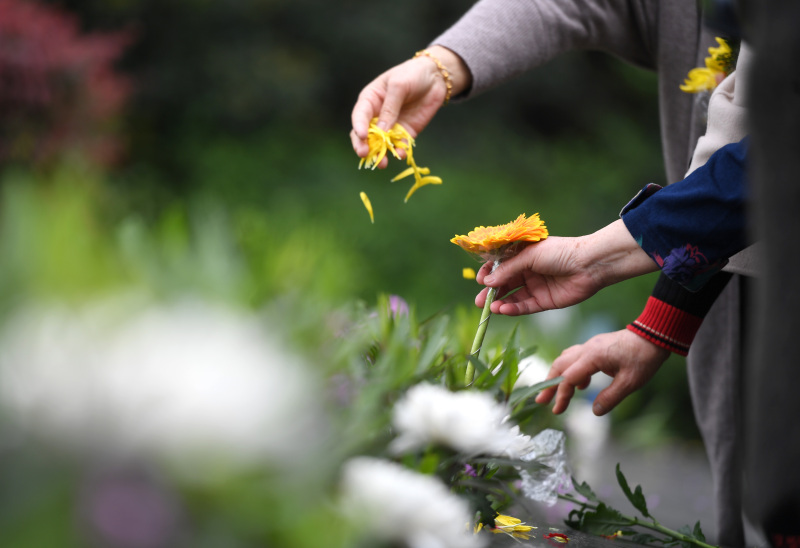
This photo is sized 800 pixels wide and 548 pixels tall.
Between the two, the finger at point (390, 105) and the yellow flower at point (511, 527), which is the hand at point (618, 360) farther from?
the finger at point (390, 105)

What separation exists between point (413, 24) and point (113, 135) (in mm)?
3451

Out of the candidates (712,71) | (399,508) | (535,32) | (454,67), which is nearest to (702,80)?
(712,71)

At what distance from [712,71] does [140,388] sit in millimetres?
1176

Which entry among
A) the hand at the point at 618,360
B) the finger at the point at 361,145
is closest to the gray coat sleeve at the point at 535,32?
the finger at the point at 361,145

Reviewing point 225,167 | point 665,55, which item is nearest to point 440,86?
point 665,55

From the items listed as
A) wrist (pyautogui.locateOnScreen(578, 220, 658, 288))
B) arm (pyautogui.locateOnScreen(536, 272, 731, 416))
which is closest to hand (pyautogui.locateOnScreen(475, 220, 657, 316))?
wrist (pyautogui.locateOnScreen(578, 220, 658, 288))

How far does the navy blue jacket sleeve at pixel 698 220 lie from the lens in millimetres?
880

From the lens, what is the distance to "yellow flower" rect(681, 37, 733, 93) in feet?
4.01

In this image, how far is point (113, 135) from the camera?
5.26 metres

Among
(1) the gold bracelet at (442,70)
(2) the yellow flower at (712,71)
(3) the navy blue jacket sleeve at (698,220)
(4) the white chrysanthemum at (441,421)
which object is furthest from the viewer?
(1) the gold bracelet at (442,70)

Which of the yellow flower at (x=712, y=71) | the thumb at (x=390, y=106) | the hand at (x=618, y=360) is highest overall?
the thumb at (x=390, y=106)

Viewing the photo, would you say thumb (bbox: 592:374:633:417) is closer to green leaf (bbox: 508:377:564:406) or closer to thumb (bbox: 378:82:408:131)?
green leaf (bbox: 508:377:564:406)

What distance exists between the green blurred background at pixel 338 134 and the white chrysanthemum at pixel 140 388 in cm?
248

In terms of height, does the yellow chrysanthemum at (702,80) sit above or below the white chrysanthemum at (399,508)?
above
